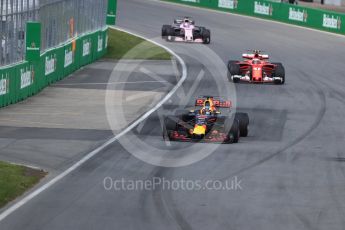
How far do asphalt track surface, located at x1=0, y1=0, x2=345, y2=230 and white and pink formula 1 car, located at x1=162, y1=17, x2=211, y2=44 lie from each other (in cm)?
1390

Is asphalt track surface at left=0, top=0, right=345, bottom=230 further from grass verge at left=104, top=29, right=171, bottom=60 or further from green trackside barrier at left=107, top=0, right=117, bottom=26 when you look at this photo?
green trackside barrier at left=107, top=0, right=117, bottom=26

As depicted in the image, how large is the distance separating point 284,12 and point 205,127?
39254mm

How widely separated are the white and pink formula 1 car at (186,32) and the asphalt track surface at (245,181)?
13895 millimetres

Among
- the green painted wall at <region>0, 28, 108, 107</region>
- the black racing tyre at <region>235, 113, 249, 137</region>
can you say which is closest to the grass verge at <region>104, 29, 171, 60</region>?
the green painted wall at <region>0, 28, 108, 107</region>

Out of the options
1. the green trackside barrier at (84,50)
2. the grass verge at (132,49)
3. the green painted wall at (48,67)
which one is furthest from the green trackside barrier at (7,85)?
the grass verge at (132,49)

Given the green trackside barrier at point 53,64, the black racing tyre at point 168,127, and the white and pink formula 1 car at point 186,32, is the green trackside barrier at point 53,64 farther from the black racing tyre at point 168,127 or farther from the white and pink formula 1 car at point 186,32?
the white and pink formula 1 car at point 186,32

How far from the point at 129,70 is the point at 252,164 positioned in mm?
20516

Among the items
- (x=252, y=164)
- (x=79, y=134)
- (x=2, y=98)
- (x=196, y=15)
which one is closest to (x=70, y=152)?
(x=79, y=134)

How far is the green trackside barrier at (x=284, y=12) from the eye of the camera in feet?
195

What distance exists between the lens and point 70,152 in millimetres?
23312

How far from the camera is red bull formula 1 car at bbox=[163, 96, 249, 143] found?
2512 cm

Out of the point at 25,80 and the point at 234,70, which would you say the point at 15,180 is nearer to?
the point at 25,80

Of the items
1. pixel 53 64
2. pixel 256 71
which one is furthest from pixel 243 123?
pixel 256 71

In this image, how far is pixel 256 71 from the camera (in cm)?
3944
